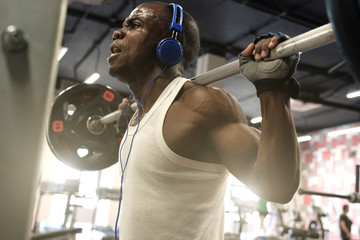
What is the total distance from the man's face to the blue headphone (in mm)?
81

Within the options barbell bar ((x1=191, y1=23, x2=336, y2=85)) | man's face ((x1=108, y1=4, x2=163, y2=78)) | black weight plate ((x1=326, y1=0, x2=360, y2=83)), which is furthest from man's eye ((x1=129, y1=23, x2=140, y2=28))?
black weight plate ((x1=326, y1=0, x2=360, y2=83))

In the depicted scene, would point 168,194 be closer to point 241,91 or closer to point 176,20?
point 176,20

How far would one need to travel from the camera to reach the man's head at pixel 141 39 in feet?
4.70

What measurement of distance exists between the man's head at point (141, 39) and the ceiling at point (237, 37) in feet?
10.4

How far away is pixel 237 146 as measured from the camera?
3.39ft

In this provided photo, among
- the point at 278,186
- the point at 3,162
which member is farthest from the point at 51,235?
the point at 3,162

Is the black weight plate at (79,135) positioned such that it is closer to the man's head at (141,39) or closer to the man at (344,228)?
the man's head at (141,39)

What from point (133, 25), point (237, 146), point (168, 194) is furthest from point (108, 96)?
point (237, 146)

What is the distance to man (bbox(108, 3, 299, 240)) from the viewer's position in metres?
0.91

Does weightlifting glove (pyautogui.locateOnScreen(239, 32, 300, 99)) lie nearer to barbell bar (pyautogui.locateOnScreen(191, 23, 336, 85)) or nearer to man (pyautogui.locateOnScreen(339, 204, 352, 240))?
barbell bar (pyautogui.locateOnScreen(191, 23, 336, 85))

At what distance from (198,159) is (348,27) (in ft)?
2.67

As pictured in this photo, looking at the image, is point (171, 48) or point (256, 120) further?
point (256, 120)

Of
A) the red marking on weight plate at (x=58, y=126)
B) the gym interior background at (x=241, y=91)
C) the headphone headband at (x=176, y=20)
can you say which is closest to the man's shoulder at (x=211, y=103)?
the headphone headband at (x=176, y=20)

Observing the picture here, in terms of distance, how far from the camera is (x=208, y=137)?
1.12 metres
